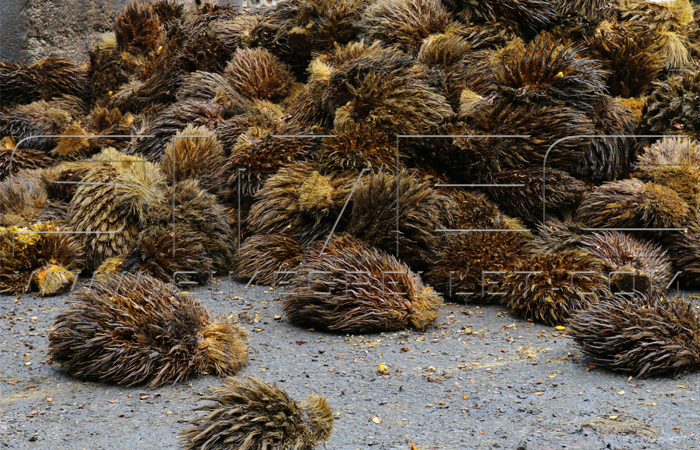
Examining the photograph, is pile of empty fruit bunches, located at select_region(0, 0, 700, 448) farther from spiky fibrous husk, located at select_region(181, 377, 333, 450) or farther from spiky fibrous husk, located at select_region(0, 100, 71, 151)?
spiky fibrous husk, located at select_region(181, 377, 333, 450)

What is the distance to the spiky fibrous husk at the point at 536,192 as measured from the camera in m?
5.18

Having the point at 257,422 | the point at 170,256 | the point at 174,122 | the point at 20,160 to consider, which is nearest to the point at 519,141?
the point at 170,256

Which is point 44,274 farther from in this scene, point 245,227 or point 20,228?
point 245,227

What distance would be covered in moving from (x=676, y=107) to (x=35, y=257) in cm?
491

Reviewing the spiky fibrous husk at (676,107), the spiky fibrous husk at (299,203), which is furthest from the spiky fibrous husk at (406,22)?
the spiky fibrous husk at (676,107)

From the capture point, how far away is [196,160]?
5805 millimetres

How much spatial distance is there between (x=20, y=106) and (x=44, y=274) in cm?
282

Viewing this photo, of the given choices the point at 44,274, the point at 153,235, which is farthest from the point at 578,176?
the point at 44,274

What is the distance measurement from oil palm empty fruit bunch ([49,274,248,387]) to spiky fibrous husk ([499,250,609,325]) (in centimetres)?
184

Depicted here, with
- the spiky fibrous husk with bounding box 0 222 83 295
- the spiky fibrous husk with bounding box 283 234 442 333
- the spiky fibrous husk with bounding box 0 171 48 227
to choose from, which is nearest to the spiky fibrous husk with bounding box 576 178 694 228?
the spiky fibrous husk with bounding box 283 234 442 333

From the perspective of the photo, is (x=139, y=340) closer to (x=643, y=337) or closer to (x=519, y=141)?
(x=643, y=337)

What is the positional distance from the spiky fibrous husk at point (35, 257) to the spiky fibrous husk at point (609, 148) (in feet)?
12.7

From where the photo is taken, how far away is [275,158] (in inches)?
224

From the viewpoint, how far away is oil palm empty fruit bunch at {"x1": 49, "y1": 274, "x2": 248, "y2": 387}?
3.50 m
